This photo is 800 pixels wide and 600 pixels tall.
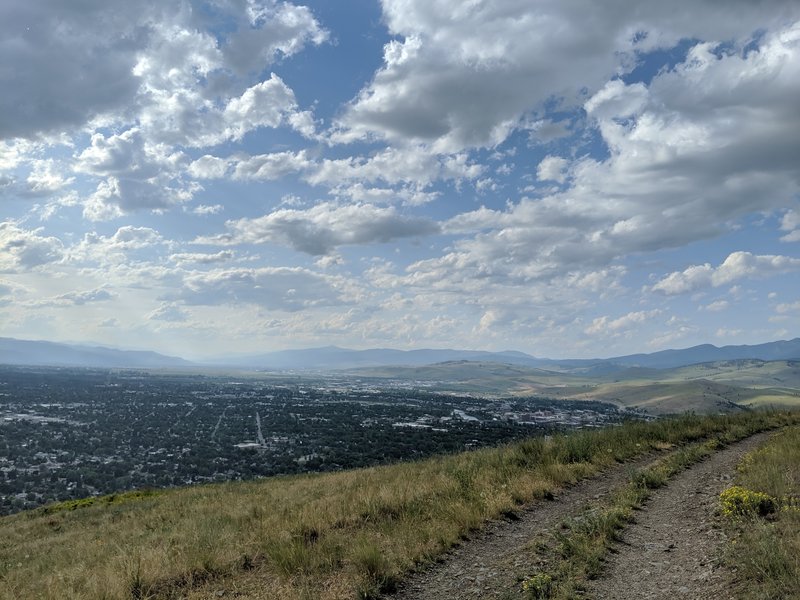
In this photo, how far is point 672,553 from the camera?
27.8ft

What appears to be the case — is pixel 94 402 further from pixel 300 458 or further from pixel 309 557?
pixel 309 557

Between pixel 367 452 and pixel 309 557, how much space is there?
171 feet

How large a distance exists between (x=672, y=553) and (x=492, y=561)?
3143 millimetres

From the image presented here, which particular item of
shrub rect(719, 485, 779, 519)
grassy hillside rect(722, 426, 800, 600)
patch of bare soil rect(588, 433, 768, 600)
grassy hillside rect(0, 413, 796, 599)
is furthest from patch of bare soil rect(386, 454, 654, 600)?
grassy hillside rect(722, 426, 800, 600)

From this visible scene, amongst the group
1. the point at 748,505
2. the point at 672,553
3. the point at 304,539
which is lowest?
the point at 304,539

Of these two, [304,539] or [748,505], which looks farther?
[304,539]

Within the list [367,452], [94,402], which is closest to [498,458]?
[367,452]

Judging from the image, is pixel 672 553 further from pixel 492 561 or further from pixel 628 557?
pixel 492 561

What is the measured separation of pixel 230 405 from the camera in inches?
5074

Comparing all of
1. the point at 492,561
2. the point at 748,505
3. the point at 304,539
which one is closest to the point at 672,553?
the point at 748,505

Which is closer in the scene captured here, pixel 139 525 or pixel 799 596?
pixel 799 596

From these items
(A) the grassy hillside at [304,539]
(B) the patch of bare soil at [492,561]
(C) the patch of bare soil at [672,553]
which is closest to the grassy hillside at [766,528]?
(C) the patch of bare soil at [672,553]

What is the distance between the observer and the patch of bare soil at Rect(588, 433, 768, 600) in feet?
23.1

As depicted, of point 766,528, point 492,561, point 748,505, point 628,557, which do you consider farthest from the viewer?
point 748,505
